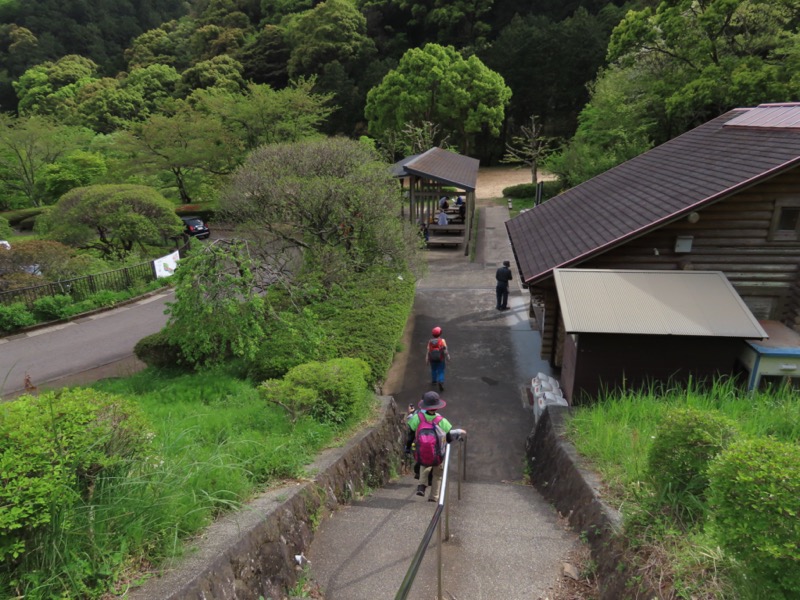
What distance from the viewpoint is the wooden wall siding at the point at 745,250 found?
8.62 meters

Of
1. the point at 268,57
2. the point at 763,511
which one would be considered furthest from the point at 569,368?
the point at 268,57

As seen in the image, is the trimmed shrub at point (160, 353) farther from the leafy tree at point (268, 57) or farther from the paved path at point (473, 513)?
the leafy tree at point (268, 57)

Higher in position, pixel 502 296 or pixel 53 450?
pixel 53 450

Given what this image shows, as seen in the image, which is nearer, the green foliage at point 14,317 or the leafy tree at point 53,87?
the green foliage at point 14,317

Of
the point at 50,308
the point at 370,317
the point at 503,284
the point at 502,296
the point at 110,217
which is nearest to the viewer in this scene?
the point at 370,317

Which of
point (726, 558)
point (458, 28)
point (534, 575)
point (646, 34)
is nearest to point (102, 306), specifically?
point (534, 575)

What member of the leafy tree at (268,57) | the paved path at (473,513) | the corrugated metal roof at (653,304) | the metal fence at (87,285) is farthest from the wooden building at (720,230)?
the leafy tree at (268,57)

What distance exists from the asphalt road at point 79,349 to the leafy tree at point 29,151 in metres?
21.0

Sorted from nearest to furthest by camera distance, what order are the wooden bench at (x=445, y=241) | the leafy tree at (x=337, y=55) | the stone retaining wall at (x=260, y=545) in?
1. the stone retaining wall at (x=260, y=545)
2. the wooden bench at (x=445, y=241)
3. the leafy tree at (x=337, y=55)

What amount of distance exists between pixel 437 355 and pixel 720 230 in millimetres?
5739

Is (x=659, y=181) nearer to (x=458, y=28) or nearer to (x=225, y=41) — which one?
(x=458, y=28)

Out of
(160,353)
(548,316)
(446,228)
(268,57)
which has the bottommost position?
(160,353)

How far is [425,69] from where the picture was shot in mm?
36062

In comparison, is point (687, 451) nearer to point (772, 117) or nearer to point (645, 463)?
point (645, 463)
